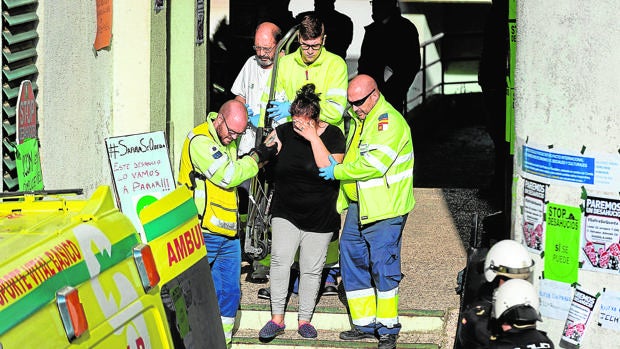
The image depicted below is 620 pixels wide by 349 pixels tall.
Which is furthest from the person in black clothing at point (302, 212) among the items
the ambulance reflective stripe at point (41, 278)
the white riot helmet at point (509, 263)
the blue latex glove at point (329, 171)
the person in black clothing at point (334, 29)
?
the person in black clothing at point (334, 29)

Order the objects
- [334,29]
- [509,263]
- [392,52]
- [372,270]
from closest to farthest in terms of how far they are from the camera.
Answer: [509,263] < [372,270] < [392,52] < [334,29]

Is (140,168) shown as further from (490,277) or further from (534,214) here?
(490,277)

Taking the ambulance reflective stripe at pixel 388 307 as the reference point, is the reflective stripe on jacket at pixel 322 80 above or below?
above

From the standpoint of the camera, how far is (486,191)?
15.4 m

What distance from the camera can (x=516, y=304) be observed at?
6.73 metres

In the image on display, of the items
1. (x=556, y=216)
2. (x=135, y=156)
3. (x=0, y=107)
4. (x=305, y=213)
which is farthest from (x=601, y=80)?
(x=0, y=107)

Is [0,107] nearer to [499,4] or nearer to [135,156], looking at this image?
[135,156]

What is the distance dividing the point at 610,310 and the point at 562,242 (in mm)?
517

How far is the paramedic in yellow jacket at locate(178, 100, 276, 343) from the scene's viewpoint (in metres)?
9.59

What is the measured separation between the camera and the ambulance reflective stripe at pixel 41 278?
14.4ft

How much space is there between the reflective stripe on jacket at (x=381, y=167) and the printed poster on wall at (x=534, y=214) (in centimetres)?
147

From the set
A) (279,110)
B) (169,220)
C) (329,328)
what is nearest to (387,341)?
(329,328)

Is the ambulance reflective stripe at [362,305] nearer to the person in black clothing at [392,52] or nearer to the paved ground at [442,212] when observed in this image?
A: the paved ground at [442,212]

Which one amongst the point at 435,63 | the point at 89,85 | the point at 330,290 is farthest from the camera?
Answer: the point at 435,63
